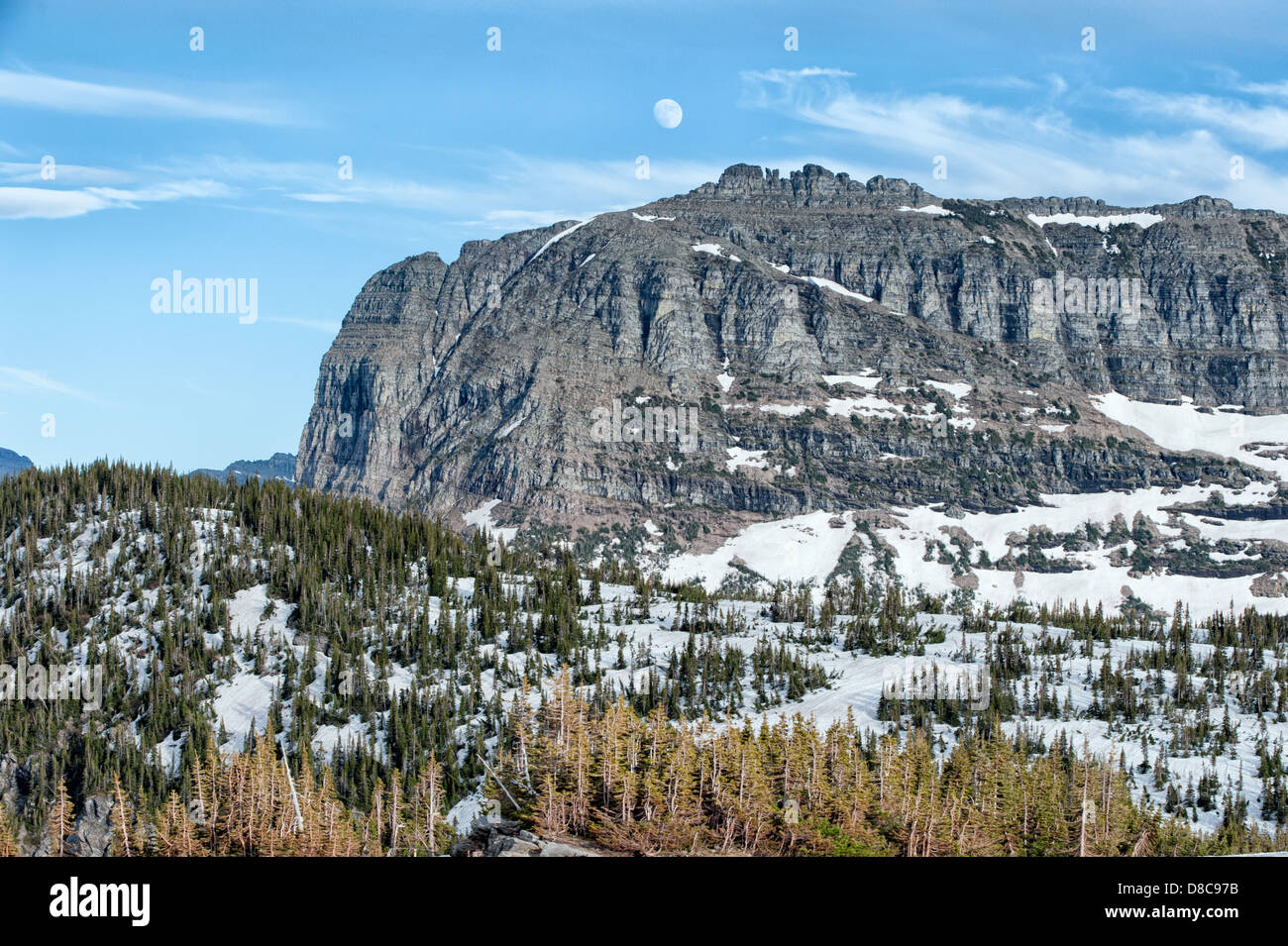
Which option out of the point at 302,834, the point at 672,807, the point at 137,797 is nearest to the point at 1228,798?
the point at 672,807

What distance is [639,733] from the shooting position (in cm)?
13088
